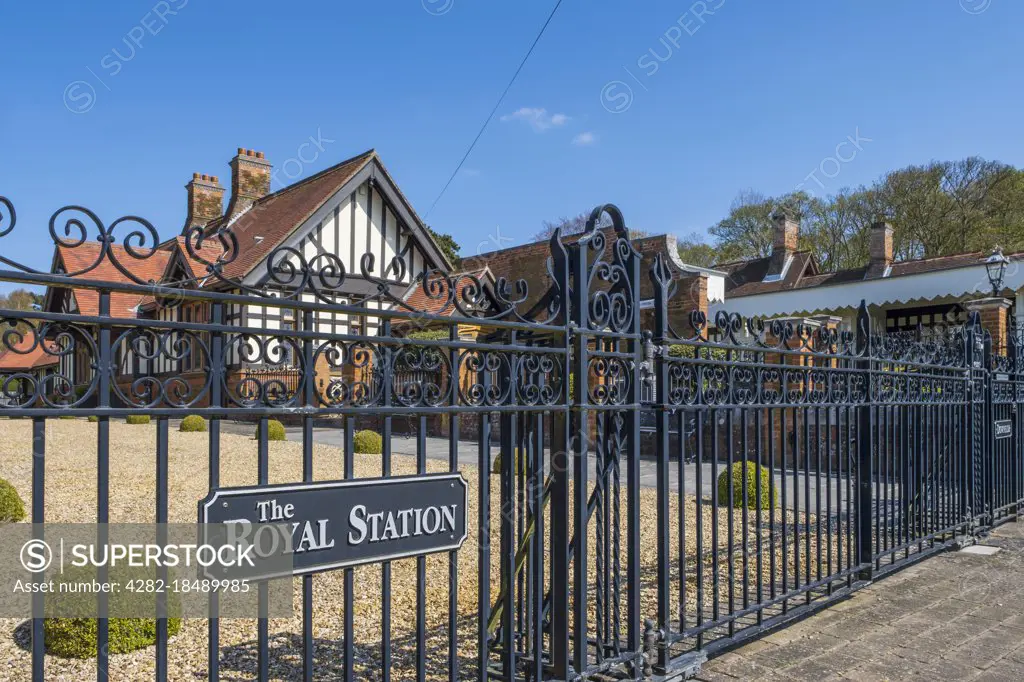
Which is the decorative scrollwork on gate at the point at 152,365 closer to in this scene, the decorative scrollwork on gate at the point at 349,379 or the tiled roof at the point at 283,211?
the decorative scrollwork on gate at the point at 349,379

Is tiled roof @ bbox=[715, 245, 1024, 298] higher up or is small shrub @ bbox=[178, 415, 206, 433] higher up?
tiled roof @ bbox=[715, 245, 1024, 298]

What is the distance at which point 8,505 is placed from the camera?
6.08m

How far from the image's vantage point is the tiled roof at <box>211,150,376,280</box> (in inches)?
757

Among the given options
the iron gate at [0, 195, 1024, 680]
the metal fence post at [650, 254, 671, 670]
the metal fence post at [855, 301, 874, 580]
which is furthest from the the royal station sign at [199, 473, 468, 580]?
the metal fence post at [855, 301, 874, 580]

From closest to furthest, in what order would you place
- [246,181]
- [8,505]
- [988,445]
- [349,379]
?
A: [349,379], [8,505], [988,445], [246,181]

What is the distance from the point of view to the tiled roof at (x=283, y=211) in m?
19.2

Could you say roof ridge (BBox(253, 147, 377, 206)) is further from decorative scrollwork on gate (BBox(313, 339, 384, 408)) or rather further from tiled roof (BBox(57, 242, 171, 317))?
decorative scrollwork on gate (BBox(313, 339, 384, 408))

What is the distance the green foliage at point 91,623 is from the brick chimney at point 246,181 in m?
22.9

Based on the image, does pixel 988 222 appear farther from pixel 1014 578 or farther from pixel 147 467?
pixel 147 467

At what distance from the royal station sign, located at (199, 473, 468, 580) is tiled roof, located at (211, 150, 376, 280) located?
16.3 meters

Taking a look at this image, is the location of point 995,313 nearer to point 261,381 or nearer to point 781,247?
point 261,381

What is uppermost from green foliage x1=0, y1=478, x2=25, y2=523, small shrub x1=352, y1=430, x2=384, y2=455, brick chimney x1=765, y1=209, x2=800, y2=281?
brick chimney x1=765, y1=209, x2=800, y2=281

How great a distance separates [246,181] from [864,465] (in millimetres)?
23847

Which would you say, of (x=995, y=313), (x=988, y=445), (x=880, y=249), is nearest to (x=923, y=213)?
(x=880, y=249)
